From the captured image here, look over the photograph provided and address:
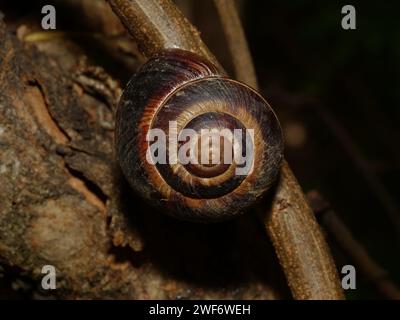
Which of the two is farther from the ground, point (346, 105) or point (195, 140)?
point (346, 105)

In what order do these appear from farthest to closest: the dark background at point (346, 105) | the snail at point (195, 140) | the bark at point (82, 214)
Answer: the dark background at point (346, 105), the bark at point (82, 214), the snail at point (195, 140)

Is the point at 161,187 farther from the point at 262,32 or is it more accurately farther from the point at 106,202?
the point at 262,32

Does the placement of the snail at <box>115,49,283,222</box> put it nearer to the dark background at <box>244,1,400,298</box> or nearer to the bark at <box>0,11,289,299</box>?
the bark at <box>0,11,289,299</box>

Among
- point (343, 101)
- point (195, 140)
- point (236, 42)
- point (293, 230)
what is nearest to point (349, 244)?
point (293, 230)

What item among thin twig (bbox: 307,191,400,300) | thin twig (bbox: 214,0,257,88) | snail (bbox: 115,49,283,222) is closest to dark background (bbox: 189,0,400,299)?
thin twig (bbox: 307,191,400,300)

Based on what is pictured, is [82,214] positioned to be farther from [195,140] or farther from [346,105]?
[346,105]

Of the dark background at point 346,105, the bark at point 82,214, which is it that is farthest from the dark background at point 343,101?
the bark at point 82,214

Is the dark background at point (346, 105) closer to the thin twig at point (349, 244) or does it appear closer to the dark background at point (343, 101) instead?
the dark background at point (343, 101)
